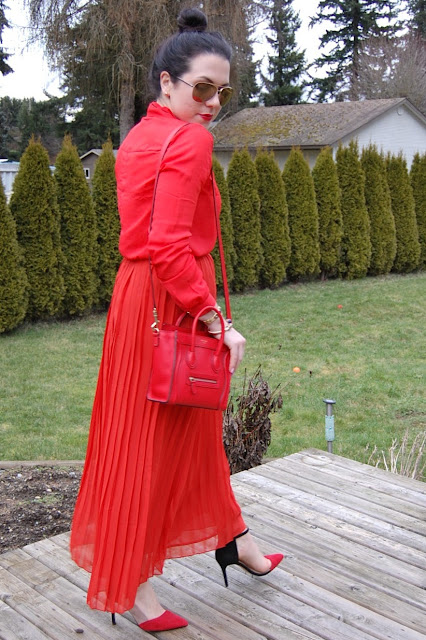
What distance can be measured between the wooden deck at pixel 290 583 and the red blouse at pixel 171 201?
1.10 meters

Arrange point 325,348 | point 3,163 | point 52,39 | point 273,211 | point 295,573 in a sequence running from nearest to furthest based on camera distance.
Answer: point 295,573, point 325,348, point 273,211, point 52,39, point 3,163

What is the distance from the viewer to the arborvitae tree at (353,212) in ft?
41.4

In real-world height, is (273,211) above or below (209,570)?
above

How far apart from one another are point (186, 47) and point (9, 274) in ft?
22.5

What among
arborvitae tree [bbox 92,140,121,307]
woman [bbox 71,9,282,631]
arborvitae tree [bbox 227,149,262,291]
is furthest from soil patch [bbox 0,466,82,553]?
arborvitae tree [bbox 227,149,262,291]

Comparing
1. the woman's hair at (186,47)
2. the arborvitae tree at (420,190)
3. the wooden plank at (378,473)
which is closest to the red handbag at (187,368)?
the woman's hair at (186,47)

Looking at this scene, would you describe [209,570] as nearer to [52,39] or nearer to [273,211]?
[273,211]

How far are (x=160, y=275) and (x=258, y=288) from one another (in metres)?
10.2

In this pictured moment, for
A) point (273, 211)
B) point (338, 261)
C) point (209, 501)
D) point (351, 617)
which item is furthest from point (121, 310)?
point (338, 261)

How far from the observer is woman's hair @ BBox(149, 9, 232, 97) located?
1.90 m

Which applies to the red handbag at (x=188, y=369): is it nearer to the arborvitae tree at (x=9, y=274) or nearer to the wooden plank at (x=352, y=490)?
the wooden plank at (x=352, y=490)

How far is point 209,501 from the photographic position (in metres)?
2.27

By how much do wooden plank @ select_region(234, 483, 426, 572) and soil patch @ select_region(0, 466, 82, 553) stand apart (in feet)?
3.01

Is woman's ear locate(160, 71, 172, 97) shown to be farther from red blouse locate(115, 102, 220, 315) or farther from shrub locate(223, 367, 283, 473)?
shrub locate(223, 367, 283, 473)
